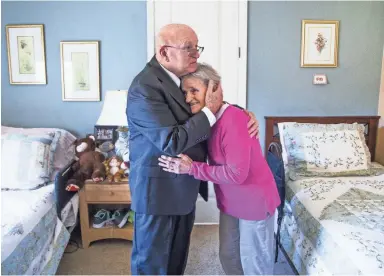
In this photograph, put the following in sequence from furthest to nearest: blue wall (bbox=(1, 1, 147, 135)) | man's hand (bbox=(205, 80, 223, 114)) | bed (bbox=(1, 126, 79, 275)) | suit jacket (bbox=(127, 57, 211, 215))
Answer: blue wall (bbox=(1, 1, 147, 135)) → bed (bbox=(1, 126, 79, 275)) → man's hand (bbox=(205, 80, 223, 114)) → suit jacket (bbox=(127, 57, 211, 215))

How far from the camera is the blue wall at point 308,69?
267 cm

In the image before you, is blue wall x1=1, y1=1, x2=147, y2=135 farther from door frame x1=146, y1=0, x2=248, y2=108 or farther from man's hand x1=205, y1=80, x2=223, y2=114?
man's hand x1=205, y1=80, x2=223, y2=114

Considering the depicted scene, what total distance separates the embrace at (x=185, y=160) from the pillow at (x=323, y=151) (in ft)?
3.44

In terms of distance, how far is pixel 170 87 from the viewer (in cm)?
130

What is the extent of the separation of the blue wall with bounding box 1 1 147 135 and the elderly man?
1.42m

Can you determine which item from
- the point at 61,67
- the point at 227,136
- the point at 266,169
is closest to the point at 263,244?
the point at 266,169

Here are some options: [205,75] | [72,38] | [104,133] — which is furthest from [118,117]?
[205,75]

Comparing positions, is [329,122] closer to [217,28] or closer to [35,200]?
[217,28]

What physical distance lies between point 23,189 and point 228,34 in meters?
1.92

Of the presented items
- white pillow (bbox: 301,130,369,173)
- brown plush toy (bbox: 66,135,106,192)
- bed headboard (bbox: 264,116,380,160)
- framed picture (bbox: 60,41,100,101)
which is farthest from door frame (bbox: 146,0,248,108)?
brown plush toy (bbox: 66,135,106,192)

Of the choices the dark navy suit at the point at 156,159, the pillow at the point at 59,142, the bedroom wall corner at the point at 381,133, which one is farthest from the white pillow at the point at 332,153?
the pillow at the point at 59,142

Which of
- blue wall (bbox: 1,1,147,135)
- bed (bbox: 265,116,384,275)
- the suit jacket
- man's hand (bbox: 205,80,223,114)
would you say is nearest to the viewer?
the suit jacket

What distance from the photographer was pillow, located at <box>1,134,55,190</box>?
2.21 meters

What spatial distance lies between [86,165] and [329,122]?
2.00m
